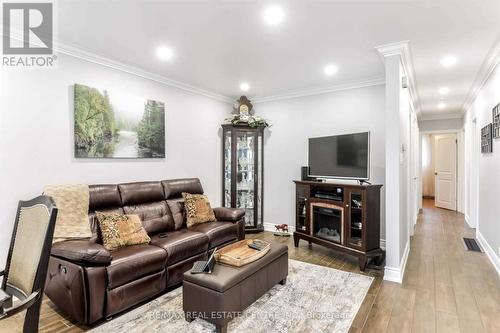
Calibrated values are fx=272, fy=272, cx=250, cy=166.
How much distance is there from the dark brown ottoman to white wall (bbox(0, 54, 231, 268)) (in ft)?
6.01

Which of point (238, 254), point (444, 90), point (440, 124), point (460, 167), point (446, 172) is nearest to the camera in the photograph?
point (238, 254)

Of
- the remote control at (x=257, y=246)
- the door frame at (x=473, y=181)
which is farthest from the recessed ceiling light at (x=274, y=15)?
the door frame at (x=473, y=181)

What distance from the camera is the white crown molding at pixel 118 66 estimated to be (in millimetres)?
2835

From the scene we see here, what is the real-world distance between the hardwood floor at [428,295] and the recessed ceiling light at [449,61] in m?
2.55

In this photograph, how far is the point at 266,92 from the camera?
488 cm

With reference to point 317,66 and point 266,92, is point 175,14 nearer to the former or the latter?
point 317,66

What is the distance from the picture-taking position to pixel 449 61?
11.0ft

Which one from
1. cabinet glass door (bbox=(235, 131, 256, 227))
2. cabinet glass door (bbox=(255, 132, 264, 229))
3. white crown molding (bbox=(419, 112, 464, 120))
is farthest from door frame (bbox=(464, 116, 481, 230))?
cabinet glass door (bbox=(235, 131, 256, 227))

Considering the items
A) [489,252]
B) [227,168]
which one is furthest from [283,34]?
[489,252]

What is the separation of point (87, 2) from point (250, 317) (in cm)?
286

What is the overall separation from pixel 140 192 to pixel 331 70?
2.98 meters

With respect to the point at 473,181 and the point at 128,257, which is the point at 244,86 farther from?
the point at 473,181

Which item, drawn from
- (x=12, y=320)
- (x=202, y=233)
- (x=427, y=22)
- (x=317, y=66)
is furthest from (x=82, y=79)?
(x=427, y=22)

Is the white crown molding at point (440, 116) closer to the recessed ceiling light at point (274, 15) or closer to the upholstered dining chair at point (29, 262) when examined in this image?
the recessed ceiling light at point (274, 15)
